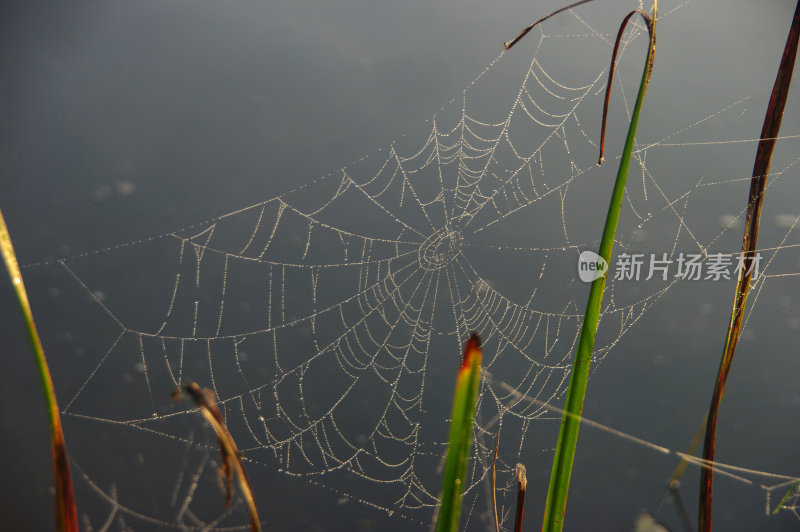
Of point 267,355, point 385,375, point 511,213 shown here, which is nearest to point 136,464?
point 267,355

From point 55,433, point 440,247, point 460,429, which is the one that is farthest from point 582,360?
point 440,247

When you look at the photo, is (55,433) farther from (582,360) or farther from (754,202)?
(754,202)

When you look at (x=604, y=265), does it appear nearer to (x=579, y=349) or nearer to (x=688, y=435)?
(x=579, y=349)

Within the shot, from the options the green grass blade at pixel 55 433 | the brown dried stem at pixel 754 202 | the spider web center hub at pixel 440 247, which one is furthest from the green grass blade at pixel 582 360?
the spider web center hub at pixel 440 247

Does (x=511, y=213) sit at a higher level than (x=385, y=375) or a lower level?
higher

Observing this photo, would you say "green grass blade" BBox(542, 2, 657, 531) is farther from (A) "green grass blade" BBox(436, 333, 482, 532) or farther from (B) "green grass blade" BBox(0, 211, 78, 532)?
(B) "green grass blade" BBox(0, 211, 78, 532)
